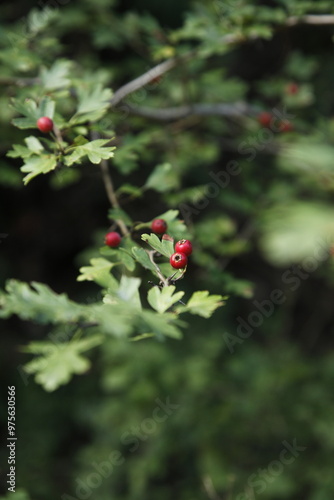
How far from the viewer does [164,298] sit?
0.97 meters

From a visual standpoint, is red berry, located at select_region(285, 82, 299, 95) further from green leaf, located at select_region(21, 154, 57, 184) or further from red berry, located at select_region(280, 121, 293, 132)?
green leaf, located at select_region(21, 154, 57, 184)

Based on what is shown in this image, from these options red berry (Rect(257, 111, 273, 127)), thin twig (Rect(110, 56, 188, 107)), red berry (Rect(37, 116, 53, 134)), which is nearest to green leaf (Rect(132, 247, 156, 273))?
red berry (Rect(37, 116, 53, 134))

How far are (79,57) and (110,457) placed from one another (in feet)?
8.87

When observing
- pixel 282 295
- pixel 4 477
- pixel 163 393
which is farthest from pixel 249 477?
pixel 282 295

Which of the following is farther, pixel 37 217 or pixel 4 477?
pixel 37 217

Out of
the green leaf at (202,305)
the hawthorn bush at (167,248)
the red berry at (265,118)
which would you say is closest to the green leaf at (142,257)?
the hawthorn bush at (167,248)

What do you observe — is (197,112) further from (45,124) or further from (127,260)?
(127,260)

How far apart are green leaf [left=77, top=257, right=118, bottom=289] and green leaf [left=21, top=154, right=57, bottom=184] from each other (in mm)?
253

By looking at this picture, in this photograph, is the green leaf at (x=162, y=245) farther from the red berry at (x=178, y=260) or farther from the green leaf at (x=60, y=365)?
the green leaf at (x=60, y=365)

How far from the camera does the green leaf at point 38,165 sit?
1160mm

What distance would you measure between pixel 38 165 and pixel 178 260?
443 mm

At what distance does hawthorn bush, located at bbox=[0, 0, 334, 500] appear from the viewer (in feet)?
4.12

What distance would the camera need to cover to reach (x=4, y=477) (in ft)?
11.2

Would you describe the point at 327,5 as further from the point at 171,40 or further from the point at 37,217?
the point at 37,217
